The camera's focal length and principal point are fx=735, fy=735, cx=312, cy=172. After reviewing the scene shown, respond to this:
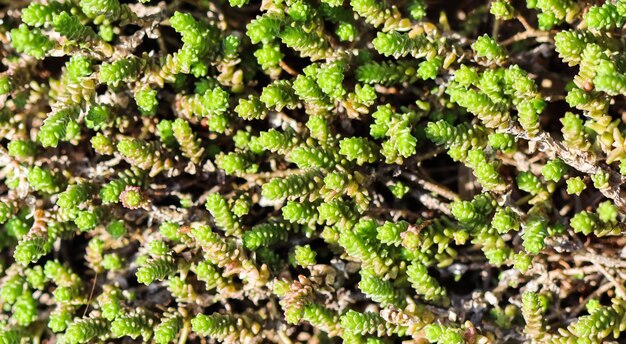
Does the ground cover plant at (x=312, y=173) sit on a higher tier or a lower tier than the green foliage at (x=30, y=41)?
lower

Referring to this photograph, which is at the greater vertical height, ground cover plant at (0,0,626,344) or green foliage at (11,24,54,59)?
green foliage at (11,24,54,59)

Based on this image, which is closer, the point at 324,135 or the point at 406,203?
the point at 324,135

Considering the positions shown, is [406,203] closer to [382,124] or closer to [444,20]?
[382,124]

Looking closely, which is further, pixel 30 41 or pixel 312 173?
pixel 312 173

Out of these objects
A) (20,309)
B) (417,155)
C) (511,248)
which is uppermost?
(417,155)

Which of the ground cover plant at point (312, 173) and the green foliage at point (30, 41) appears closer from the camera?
the green foliage at point (30, 41)

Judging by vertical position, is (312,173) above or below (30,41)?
below

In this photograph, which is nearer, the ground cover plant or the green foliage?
the green foliage

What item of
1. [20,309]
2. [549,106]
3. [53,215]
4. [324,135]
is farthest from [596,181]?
[20,309]
